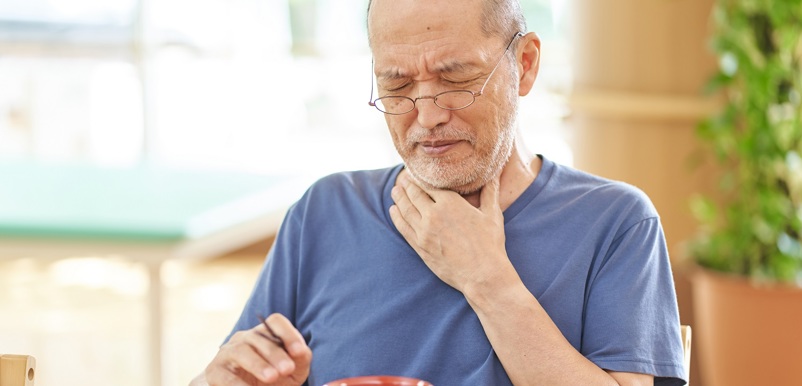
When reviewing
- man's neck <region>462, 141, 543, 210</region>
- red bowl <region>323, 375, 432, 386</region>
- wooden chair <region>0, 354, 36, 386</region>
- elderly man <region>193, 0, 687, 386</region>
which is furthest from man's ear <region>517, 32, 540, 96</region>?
wooden chair <region>0, 354, 36, 386</region>

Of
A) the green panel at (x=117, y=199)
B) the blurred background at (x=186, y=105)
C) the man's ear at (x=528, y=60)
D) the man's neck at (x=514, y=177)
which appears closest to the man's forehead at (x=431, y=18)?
the man's ear at (x=528, y=60)

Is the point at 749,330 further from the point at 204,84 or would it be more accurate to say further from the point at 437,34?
the point at 204,84

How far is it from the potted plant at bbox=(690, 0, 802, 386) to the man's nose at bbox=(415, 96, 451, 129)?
1.84 m

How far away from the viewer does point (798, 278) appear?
3238 millimetres

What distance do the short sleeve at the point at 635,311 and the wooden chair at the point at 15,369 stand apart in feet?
2.64

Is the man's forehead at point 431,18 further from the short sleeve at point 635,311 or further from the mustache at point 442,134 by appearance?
the short sleeve at point 635,311

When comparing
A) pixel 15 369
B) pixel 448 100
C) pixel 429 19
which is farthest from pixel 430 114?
pixel 15 369

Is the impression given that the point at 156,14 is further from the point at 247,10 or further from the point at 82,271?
the point at 82,271

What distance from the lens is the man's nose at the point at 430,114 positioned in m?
1.64

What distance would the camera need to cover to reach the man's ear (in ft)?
5.74

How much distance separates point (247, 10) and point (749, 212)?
9.56 ft

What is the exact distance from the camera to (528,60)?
5.84 feet

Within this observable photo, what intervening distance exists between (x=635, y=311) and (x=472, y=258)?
0.25 m

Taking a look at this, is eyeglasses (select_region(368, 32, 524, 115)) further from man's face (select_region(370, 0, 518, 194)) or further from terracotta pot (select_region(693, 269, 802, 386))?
terracotta pot (select_region(693, 269, 802, 386))
